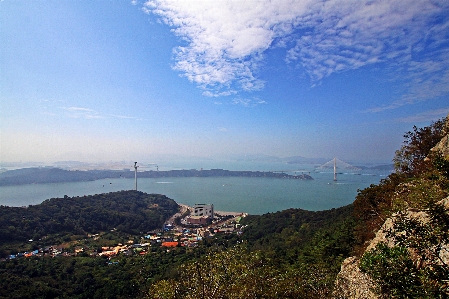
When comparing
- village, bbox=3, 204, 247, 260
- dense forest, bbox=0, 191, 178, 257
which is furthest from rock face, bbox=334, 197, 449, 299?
dense forest, bbox=0, 191, 178, 257

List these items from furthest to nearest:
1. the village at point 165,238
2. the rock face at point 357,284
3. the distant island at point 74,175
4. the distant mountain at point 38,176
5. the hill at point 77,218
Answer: the distant island at point 74,175 < the distant mountain at point 38,176 < the hill at point 77,218 < the village at point 165,238 < the rock face at point 357,284

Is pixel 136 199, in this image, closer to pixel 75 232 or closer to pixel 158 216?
pixel 158 216

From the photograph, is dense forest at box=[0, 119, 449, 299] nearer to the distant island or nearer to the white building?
the white building

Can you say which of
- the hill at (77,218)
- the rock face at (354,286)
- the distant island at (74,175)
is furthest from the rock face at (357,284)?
the distant island at (74,175)

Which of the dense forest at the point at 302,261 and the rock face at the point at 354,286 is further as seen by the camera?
the rock face at the point at 354,286

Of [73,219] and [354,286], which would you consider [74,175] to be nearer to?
[73,219]

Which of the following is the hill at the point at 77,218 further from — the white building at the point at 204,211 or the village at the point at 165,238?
the white building at the point at 204,211
